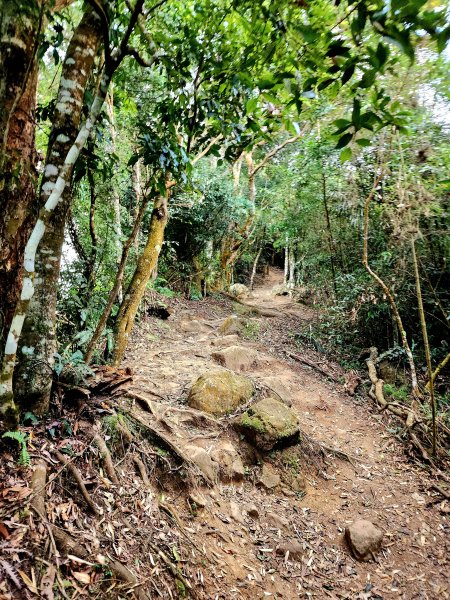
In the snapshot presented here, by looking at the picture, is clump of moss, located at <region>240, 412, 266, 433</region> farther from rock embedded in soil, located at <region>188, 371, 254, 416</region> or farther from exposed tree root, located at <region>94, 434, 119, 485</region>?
exposed tree root, located at <region>94, 434, 119, 485</region>

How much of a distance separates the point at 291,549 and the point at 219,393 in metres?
2.04

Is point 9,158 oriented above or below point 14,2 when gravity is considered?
below

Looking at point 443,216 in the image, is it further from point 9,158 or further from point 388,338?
point 9,158

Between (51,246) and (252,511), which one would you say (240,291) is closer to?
(252,511)

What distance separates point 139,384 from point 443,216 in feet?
20.4

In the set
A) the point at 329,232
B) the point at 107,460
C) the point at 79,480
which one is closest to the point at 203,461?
the point at 107,460

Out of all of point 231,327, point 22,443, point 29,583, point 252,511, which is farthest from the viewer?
point 231,327

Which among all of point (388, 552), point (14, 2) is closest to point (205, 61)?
point (14, 2)

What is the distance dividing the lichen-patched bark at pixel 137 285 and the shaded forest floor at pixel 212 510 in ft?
1.84

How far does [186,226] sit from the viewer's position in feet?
39.1

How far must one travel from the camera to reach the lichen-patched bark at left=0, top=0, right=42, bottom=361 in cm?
202

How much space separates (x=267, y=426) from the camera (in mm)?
4461

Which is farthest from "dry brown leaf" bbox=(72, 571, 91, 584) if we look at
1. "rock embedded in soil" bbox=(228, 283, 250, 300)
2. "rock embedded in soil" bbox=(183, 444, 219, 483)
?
"rock embedded in soil" bbox=(228, 283, 250, 300)

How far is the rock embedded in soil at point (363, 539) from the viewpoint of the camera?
143 inches
